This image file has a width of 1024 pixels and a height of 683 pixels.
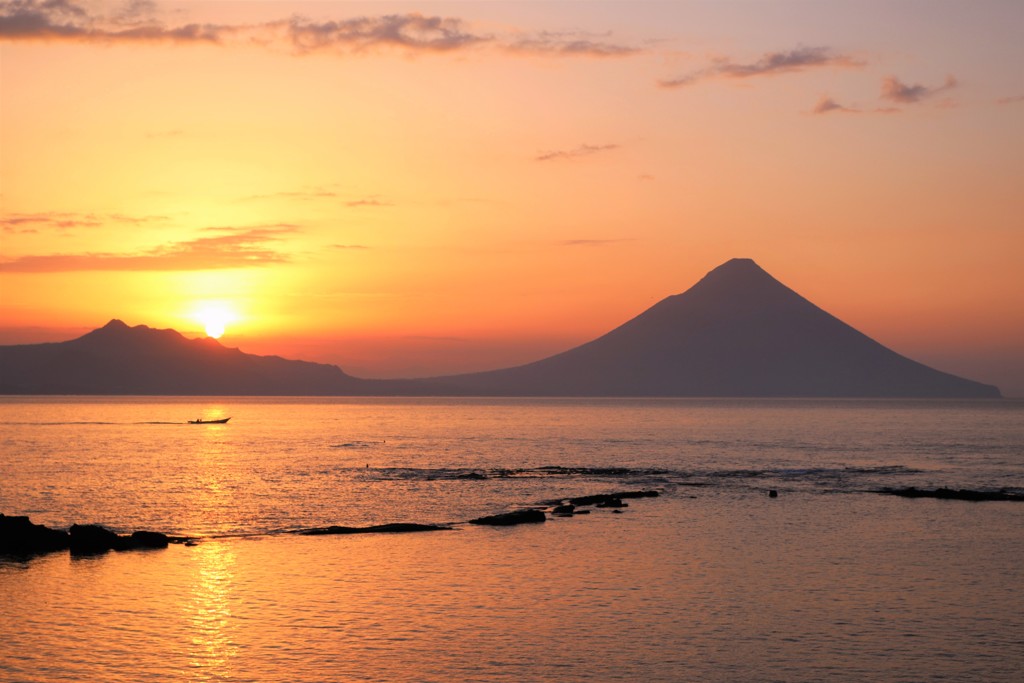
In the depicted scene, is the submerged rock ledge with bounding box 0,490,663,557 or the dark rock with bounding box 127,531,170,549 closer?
the submerged rock ledge with bounding box 0,490,663,557

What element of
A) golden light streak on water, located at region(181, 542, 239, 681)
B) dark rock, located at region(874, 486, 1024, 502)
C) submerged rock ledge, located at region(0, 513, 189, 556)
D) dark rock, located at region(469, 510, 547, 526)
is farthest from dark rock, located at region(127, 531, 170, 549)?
dark rock, located at region(874, 486, 1024, 502)

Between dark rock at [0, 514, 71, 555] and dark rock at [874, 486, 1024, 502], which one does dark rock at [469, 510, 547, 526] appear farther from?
dark rock at [874, 486, 1024, 502]

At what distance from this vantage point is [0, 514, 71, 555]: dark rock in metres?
41.7

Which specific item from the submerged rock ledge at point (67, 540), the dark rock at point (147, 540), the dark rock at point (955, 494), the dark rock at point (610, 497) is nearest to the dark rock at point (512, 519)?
the dark rock at point (610, 497)

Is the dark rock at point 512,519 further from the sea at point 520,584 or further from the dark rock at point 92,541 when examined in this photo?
the dark rock at point 92,541

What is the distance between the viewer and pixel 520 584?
35.0 meters

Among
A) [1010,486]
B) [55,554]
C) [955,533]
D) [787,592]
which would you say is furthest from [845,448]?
[55,554]

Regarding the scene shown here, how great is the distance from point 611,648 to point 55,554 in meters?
26.5

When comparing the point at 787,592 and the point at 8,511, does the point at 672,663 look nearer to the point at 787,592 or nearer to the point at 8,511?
the point at 787,592

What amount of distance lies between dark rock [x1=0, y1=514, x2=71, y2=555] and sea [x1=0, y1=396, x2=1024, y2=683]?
173cm

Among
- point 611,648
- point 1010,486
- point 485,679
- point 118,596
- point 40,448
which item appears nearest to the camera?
point 485,679

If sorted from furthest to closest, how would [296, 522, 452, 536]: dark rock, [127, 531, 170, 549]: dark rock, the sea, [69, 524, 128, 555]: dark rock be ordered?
[296, 522, 452, 536]: dark rock
[127, 531, 170, 549]: dark rock
[69, 524, 128, 555]: dark rock
the sea

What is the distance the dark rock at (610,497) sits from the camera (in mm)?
59031

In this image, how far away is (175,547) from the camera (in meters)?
43.1
